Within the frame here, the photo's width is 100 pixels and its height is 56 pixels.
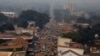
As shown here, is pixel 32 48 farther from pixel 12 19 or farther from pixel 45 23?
pixel 12 19

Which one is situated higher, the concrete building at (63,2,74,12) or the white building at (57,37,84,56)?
the white building at (57,37,84,56)

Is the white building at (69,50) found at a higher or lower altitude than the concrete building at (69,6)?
higher

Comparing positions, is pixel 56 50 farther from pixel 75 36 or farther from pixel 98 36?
pixel 98 36

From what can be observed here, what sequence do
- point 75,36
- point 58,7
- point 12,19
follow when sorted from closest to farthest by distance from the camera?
point 75,36
point 12,19
point 58,7

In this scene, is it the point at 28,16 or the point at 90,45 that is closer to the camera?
the point at 90,45

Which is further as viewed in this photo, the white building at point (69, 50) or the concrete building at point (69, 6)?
the concrete building at point (69, 6)

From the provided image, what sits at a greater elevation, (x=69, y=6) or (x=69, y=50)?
(x=69, y=50)

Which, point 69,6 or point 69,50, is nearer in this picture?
point 69,50

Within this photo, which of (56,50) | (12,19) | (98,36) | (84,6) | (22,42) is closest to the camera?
(56,50)

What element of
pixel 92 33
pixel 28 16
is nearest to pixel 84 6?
pixel 28 16

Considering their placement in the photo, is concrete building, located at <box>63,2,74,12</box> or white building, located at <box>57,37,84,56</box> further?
concrete building, located at <box>63,2,74,12</box>
